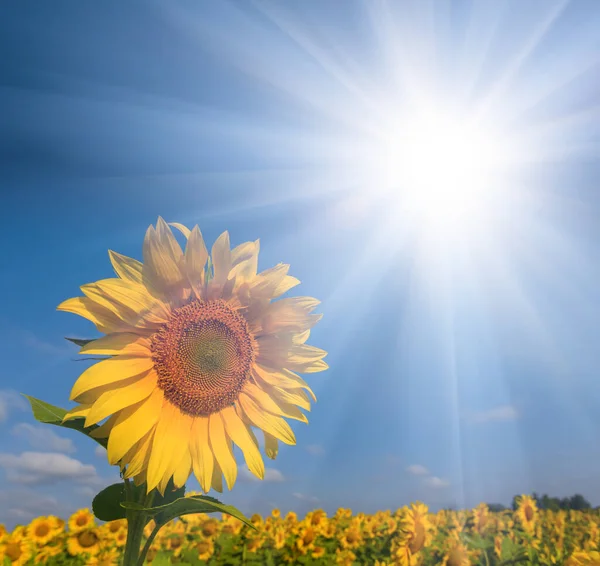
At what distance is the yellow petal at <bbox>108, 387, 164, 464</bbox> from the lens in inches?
88.6

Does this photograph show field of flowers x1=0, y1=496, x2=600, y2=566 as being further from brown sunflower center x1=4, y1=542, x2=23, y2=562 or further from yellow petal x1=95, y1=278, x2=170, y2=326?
yellow petal x1=95, y1=278, x2=170, y2=326

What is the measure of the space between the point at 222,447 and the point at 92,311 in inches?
38.0

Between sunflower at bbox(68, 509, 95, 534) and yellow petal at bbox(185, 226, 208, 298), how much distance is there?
28.3ft

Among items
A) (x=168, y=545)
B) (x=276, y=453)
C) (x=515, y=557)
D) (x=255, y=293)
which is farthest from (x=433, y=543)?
(x=255, y=293)

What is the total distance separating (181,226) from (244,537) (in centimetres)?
837

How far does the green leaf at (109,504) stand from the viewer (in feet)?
8.09

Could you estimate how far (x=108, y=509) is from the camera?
2479mm

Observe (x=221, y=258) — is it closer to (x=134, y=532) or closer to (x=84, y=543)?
(x=134, y=532)

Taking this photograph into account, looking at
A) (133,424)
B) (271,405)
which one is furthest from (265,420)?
(133,424)

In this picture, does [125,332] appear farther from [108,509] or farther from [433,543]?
[433,543]

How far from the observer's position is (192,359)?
2664 mm

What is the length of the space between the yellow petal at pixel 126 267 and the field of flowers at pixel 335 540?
279 inches

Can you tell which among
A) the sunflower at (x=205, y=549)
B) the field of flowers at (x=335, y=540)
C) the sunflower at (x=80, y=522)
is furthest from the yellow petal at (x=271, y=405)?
the sunflower at (x=80, y=522)

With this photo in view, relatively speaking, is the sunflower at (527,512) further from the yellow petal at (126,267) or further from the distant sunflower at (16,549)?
the yellow petal at (126,267)
